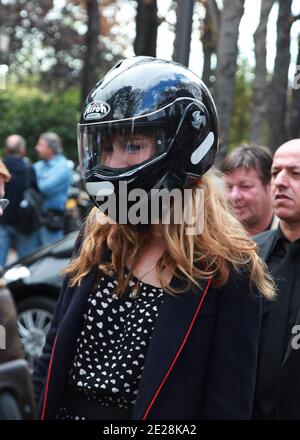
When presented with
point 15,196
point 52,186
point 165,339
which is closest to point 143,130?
point 165,339

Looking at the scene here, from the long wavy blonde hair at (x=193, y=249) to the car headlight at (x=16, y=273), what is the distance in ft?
15.8

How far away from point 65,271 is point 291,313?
1.02m

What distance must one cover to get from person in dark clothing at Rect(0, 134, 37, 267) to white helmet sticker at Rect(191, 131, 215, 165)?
276 inches

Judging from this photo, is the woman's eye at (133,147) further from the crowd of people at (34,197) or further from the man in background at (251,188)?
the crowd of people at (34,197)

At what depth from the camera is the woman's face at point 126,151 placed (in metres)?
2.51

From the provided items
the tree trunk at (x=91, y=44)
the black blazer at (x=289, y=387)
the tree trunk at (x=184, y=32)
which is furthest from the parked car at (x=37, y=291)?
the tree trunk at (x=91, y=44)

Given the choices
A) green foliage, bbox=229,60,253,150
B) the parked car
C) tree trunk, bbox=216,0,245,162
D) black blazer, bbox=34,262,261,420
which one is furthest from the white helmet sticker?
green foliage, bbox=229,60,253,150

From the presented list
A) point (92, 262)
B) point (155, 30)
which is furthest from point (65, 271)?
point (155, 30)

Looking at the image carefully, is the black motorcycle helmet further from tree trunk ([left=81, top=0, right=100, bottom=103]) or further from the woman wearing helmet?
tree trunk ([left=81, top=0, right=100, bottom=103])

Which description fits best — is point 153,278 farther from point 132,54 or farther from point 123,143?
point 132,54

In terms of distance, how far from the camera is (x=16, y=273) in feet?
24.5

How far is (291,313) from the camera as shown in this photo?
3191mm

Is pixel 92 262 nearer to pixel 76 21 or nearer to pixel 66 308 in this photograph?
pixel 66 308
